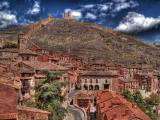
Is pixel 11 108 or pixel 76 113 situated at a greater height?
pixel 11 108

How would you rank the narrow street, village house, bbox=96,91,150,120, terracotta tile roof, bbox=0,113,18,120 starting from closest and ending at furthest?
terracotta tile roof, bbox=0,113,18,120 < village house, bbox=96,91,150,120 < the narrow street

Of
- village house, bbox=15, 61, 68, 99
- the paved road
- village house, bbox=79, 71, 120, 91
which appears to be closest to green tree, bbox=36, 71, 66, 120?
village house, bbox=15, 61, 68, 99

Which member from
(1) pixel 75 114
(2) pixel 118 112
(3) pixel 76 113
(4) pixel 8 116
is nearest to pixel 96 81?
(3) pixel 76 113

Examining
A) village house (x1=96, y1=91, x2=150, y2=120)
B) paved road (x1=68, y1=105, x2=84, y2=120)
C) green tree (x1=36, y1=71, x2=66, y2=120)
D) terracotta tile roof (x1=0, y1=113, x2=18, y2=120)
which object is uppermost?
terracotta tile roof (x1=0, y1=113, x2=18, y2=120)

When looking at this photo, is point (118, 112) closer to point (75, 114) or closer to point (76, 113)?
point (75, 114)

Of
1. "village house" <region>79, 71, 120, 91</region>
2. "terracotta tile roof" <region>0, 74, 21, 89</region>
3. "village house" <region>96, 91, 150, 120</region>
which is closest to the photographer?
"terracotta tile roof" <region>0, 74, 21, 89</region>

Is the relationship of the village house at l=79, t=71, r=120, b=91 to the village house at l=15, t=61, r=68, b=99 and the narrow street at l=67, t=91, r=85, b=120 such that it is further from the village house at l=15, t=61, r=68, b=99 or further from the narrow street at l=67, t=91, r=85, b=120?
the village house at l=15, t=61, r=68, b=99

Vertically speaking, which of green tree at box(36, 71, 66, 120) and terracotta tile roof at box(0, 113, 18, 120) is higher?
terracotta tile roof at box(0, 113, 18, 120)

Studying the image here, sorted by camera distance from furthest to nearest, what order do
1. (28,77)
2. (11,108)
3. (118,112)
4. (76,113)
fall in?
(76,113), (28,77), (118,112), (11,108)

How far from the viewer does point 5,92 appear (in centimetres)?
1823

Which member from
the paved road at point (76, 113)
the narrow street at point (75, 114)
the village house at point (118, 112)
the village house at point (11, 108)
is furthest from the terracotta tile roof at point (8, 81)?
the paved road at point (76, 113)

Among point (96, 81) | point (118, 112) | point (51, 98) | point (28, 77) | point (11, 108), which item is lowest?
point (118, 112)

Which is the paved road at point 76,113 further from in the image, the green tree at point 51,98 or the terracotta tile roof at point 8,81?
the terracotta tile roof at point 8,81

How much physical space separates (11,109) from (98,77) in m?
83.5
